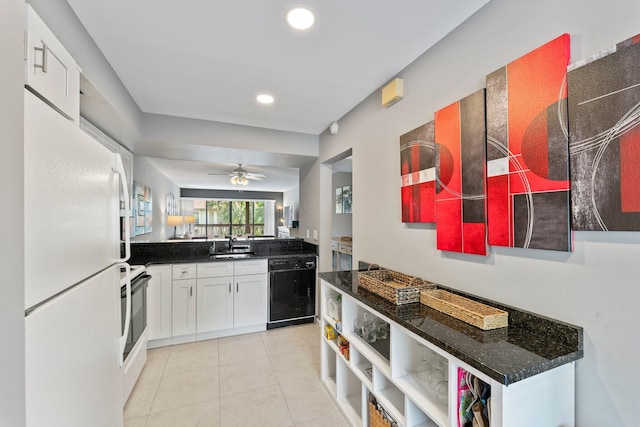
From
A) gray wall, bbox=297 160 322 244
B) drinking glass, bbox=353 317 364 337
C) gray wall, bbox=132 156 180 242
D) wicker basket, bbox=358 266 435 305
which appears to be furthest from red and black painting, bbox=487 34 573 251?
gray wall, bbox=132 156 180 242

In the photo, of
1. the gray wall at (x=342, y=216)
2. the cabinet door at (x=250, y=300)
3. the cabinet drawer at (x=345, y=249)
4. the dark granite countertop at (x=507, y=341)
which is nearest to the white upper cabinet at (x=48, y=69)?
the dark granite countertop at (x=507, y=341)

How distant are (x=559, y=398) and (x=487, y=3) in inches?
68.6

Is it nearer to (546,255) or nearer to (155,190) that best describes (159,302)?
(155,190)

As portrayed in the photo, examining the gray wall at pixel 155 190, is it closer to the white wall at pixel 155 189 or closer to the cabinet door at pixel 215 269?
the white wall at pixel 155 189

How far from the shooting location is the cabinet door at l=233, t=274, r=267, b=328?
318 centimetres

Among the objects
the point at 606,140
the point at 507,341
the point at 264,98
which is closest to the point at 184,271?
the point at 264,98

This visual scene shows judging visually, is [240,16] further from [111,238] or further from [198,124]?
[198,124]

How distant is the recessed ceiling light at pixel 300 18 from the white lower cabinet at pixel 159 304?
261cm

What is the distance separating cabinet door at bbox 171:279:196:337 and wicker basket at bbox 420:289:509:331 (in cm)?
252

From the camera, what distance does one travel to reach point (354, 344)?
1.76 metres

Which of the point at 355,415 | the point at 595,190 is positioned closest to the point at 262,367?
the point at 355,415

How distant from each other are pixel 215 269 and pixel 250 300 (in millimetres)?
557

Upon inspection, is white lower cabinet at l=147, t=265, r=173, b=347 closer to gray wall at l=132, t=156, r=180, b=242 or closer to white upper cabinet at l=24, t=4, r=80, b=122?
gray wall at l=132, t=156, r=180, b=242

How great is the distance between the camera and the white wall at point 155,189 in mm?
3828
